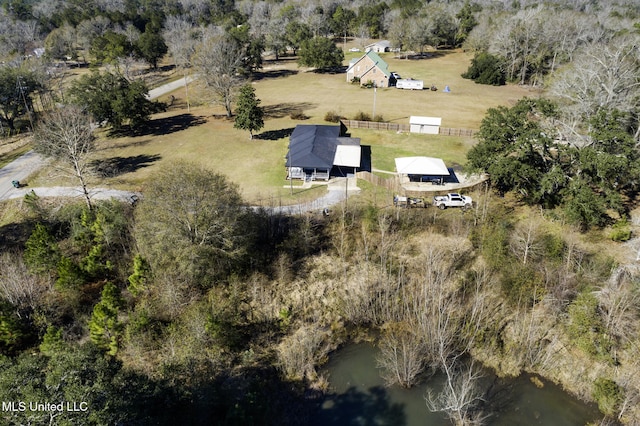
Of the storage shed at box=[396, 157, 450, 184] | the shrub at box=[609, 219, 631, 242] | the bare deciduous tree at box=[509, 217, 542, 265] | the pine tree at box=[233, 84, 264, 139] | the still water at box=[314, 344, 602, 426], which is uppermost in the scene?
the pine tree at box=[233, 84, 264, 139]

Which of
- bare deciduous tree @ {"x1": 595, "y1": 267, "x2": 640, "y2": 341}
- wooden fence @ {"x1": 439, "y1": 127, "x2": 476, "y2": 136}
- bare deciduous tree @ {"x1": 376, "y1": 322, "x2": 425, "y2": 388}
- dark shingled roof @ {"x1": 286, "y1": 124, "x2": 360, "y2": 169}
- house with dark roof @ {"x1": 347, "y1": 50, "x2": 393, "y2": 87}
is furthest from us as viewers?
house with dark roof @ {"x1": 347, "y1": 50, "x2": 393, "y2": 87}

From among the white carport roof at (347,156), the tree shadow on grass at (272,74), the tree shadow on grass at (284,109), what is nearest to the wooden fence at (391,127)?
the tree shadow on grass at (284,109)

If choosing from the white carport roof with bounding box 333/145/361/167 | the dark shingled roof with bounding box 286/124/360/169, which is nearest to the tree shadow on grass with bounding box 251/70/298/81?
the dark shingled roof with bounding box 286/124/360/169

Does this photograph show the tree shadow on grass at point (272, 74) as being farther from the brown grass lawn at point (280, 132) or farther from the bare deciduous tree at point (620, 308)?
the bare deciduous tree at point (620, 308)

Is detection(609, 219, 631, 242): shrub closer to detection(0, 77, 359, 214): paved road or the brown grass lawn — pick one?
the brown grass lawn

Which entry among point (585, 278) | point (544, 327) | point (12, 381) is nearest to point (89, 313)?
point (12, 381)

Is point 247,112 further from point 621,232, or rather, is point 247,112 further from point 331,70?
point 331,70

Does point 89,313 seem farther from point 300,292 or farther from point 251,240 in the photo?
point 300,292
